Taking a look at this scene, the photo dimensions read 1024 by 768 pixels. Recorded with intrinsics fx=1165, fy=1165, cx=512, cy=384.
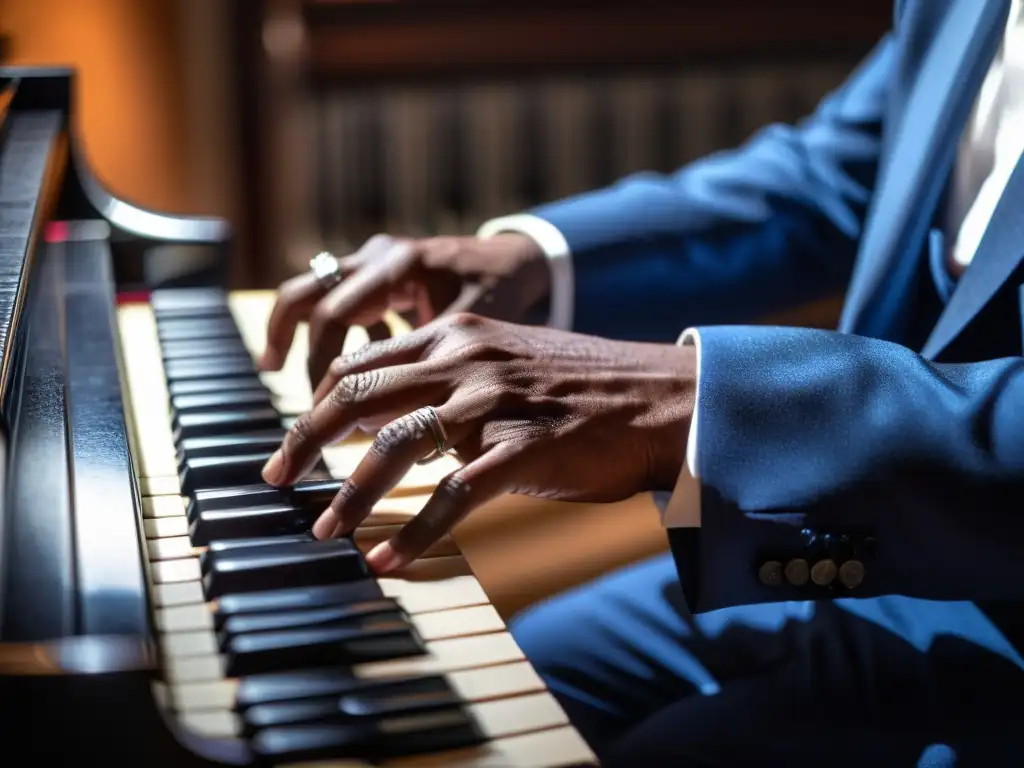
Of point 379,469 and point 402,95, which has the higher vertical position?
point 379,469

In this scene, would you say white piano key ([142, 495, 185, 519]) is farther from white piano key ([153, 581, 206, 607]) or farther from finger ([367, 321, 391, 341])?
finger ([367, 321, 391, 341])

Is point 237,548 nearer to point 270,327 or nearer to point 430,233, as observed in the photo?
point 270,327

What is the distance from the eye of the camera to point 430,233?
2.66 metres

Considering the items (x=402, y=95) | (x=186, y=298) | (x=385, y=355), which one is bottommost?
(x=402, y=95)

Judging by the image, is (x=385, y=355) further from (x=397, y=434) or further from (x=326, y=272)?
(x=326, y=272)

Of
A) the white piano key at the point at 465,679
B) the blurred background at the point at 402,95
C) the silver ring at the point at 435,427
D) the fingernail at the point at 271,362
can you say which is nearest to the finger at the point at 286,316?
the fingernail at the point at 271,362

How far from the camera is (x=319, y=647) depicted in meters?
0.51

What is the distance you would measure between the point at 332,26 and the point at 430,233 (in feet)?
1.68

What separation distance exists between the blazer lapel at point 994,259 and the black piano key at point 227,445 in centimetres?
48

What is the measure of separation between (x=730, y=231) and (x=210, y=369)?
20.1 inches

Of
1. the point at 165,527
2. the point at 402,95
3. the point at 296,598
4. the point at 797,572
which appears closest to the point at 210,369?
the point at 165,527

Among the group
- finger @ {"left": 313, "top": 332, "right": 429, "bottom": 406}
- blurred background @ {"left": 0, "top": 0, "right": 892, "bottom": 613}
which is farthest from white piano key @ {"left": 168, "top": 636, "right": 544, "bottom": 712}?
blurred background @ {"left": 0, "top": 0, "right": 892, "bottom": 613}

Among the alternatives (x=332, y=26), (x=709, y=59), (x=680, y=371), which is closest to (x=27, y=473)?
(x=680, y=371)

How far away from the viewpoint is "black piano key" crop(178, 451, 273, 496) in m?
0.67
